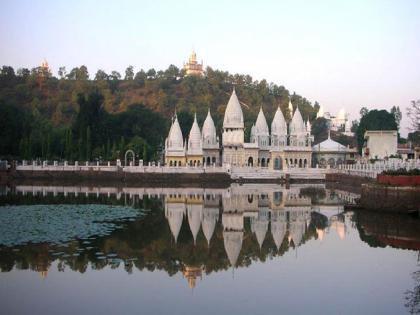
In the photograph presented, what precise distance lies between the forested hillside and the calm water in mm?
34889

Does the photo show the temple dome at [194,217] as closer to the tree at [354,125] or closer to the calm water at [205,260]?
the calm water at [205,260]

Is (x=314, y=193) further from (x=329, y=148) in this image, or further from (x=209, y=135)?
(x=329, y=148)

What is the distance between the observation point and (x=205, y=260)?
69.0ft

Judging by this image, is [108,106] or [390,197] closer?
[390,197]

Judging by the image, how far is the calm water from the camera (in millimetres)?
15859

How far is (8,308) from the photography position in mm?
15023

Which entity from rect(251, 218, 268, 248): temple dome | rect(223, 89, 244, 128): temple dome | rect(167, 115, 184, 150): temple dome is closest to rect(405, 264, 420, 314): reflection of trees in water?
rect(251, 218, 268, 248): temple dome

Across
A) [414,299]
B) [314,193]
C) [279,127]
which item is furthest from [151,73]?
[414,299]

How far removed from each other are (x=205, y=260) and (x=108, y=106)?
98.8m

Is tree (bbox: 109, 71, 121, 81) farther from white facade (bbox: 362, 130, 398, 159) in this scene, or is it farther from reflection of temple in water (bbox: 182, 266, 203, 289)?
reflection of temple in water (bbox: 182, 266, 203, 289)

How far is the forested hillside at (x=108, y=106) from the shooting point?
229ft

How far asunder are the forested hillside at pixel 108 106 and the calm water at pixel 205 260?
114 feet

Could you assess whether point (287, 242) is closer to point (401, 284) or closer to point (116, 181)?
point (401, 284)

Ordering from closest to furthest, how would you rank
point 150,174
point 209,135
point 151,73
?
point 150,174 → point 209,135 → point 151,73
